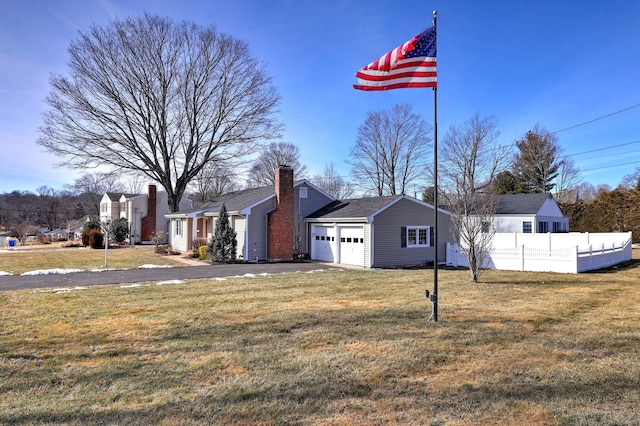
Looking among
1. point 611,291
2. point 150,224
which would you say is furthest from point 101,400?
point 150,224

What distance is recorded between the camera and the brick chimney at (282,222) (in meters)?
19.7

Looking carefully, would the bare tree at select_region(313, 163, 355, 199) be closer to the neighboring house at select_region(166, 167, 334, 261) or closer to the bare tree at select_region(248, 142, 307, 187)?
the bare tree at select_region(248, 142, 307, 187)

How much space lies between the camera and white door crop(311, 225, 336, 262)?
63.2ft

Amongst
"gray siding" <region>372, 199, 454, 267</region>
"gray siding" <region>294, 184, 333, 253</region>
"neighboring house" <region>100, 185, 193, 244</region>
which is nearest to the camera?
"gray siding" <region>372, 199, 454, 267</region>

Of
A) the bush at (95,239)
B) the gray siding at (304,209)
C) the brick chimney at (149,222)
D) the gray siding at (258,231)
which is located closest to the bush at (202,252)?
the gray siding at (258,231)

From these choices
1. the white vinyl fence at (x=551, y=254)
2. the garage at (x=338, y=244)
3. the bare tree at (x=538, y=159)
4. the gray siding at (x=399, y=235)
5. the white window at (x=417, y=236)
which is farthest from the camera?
the bare tree at (x=538, y=159)

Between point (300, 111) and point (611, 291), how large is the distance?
16.4 metres

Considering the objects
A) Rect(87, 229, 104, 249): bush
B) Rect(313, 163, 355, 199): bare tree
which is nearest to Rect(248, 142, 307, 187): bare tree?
Rect(313, 163, 355, 199): bare tree

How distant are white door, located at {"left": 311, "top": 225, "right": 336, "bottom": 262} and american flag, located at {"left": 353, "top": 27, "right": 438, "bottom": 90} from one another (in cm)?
1286

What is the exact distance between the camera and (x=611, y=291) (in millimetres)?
10062

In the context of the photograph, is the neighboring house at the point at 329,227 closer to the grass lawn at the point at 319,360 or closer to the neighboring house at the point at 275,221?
the neighboring house at the point at 275,221

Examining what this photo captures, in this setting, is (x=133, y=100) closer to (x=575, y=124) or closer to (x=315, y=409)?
(x=315, y=409)

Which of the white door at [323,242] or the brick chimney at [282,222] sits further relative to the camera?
the brick chimney at [282,222]

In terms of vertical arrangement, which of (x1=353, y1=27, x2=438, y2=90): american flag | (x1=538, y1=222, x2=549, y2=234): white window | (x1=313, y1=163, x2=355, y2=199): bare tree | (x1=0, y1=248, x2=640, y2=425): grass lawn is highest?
(x1=313, y1=163, x2=355, y2=199): bare tree
